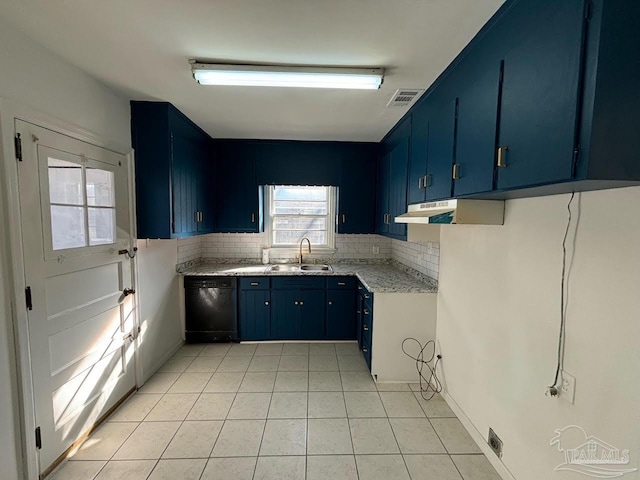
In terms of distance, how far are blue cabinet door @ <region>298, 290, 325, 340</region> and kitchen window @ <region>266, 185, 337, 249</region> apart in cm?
87

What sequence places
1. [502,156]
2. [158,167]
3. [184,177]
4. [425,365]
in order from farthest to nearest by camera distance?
[184,177] < [425,365] < [158,167] < [502,156]

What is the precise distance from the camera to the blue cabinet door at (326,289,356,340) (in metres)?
3.50

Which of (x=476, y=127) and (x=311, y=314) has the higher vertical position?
(x=476, y=127)

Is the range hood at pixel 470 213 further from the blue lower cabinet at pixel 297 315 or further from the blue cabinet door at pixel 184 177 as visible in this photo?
the blue cabinet door at pixel 184 177

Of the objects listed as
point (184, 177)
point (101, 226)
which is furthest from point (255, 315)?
point (101, 226)

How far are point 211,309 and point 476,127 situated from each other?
3295 millimetres

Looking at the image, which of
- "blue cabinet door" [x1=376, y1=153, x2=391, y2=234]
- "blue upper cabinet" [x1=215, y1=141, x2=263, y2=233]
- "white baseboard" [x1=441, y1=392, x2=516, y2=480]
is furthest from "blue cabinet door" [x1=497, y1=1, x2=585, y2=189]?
"blue upper cabinet" [x1=215, y1=141, x2=263, y2=233]

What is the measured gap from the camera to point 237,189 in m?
3.70

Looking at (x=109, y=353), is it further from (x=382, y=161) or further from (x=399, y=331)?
(x=382, y=161)

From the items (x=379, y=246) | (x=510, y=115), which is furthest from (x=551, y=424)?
(x=379, y=246)

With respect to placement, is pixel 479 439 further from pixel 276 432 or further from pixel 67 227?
pixel 67 227

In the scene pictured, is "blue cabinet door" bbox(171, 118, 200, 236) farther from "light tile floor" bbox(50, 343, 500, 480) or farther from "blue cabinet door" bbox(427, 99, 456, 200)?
"blue cabinet door" bbox(427, 99, 456, 200)

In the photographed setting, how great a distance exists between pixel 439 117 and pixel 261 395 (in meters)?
2.69

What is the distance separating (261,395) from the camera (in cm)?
246
